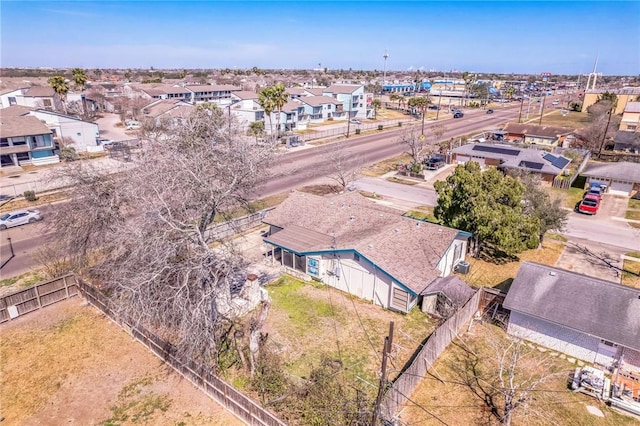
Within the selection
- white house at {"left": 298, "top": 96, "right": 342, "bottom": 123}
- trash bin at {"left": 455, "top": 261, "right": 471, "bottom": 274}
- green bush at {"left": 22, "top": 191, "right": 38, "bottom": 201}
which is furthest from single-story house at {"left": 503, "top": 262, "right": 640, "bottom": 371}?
white house at {"left": 298, "top": 96, "right": 342, "bottom": 123}

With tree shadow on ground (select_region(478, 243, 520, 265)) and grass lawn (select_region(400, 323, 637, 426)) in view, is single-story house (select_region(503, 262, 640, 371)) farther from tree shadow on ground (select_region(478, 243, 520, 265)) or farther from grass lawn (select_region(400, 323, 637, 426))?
tree shadow on ground (select_region(478, 243, 520, 265))

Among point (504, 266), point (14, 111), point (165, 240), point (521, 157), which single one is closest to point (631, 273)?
point (504, 266)

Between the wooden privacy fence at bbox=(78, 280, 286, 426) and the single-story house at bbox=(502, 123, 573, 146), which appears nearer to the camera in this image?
the wooden privacy fence at bbox=(78, 280, 286, 426)

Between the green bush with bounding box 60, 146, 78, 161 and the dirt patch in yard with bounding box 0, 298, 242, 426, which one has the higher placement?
the green bush with bounding box 60, 146, 78, 161

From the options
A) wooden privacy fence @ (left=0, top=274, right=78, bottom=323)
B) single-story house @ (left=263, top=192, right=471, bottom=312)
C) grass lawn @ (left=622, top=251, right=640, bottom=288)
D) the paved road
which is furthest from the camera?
the paved road

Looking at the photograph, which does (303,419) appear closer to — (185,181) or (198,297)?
(198,297)

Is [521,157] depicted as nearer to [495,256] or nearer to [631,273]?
[631,273]
